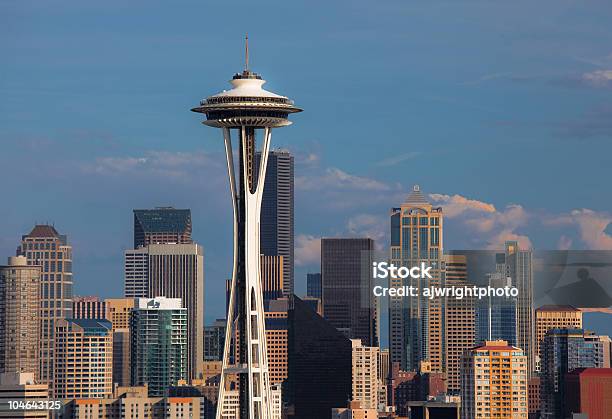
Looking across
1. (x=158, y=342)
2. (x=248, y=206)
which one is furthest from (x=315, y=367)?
(x=248, y=206)

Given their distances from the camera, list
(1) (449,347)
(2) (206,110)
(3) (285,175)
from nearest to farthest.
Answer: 1. (2) (206,110)
2. (1) (449,347)
3. (3) (285,175)

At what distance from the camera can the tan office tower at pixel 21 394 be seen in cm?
13612

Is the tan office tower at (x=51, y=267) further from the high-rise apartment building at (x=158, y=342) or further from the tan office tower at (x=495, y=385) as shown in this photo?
the tan office tower at (x=495, y=385)

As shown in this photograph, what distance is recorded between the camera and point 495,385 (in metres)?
128

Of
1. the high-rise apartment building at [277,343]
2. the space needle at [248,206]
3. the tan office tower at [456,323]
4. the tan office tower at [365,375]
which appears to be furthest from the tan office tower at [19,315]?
the space needle at [248,206]

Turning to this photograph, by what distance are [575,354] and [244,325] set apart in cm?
5672

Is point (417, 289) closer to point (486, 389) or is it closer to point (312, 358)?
point (312, 358)

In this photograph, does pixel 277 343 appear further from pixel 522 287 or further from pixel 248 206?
pixel 248 206

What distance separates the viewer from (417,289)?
16212 centimetres

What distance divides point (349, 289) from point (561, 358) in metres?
26.1

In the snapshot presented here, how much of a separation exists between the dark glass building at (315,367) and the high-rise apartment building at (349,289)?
1.39 m

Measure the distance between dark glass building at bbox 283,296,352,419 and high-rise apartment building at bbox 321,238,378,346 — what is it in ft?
4.55

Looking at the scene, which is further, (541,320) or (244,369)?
(541,320)

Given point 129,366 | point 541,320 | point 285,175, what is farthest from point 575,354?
point 285,175
